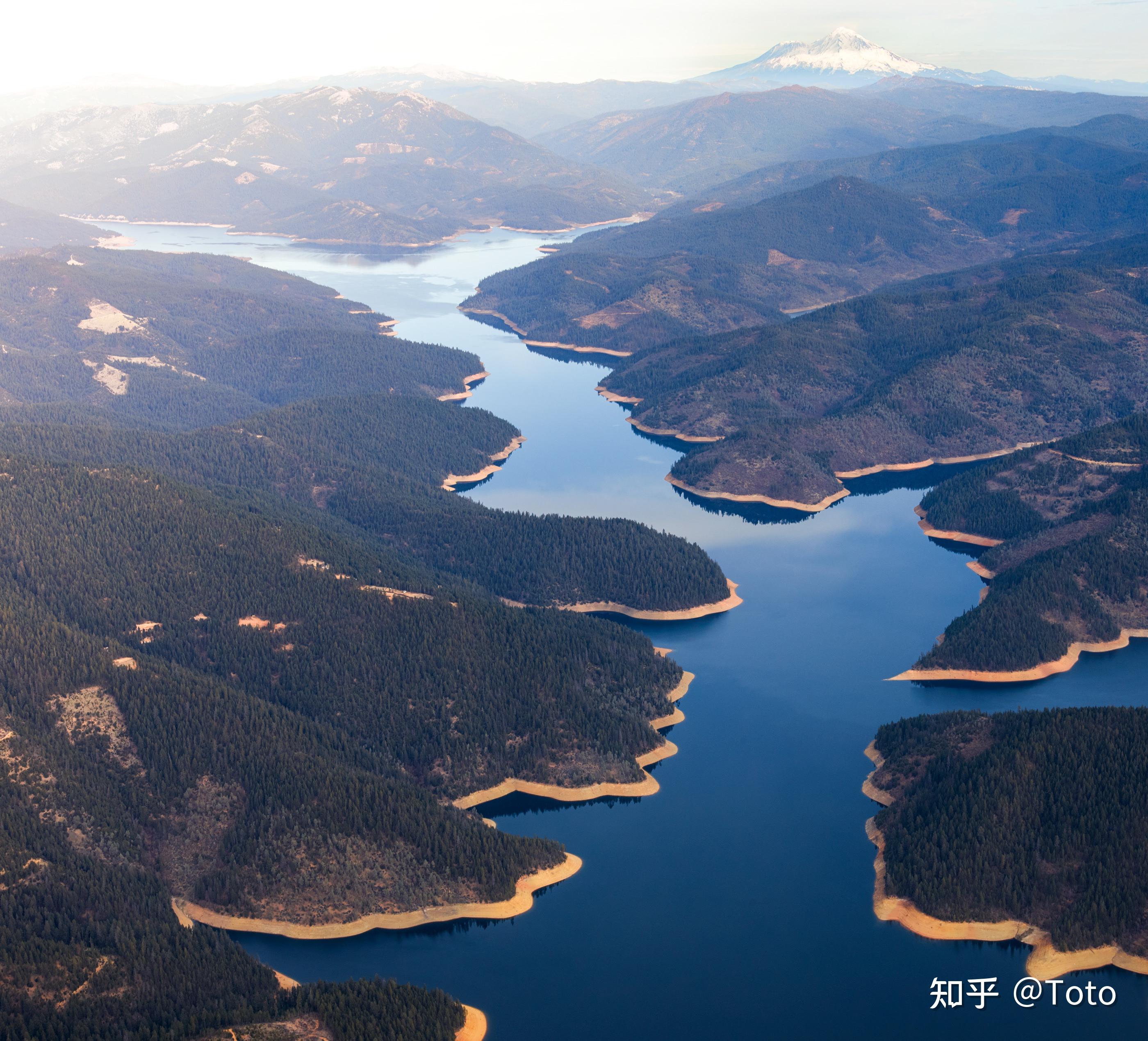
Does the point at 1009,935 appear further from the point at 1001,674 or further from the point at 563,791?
the point at 1001,674

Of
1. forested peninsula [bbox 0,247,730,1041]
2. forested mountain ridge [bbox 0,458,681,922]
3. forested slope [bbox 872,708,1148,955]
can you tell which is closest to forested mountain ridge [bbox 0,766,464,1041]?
forested peninsula [bbox 0,247,730,1041]

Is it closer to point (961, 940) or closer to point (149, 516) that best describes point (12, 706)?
point (149, 516)

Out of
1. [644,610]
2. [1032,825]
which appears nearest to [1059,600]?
[644,610]

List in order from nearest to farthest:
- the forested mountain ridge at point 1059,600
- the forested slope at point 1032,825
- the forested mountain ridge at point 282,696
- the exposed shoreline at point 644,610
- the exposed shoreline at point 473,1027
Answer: the exposed shoreline at point 473,1027 → the forested slope at point 1032,825 → the forested mountain ridge at point 282,696 → the forested mountain ridge at point 1059,600 → the exposed shoreline at point 644,610

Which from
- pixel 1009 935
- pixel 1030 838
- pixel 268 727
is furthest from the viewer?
pixel 268 727

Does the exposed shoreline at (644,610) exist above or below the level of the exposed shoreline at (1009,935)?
below

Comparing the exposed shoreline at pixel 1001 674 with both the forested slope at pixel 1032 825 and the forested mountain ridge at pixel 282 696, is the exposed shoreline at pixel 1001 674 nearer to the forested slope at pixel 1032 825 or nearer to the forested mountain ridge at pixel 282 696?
the forested slope at pixel 1032 825

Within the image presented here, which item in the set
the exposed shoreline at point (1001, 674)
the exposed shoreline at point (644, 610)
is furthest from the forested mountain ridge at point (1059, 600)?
the exposed shoreline at point (644, 610)
